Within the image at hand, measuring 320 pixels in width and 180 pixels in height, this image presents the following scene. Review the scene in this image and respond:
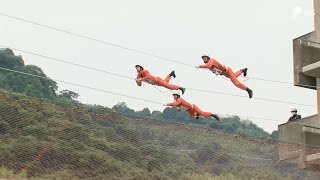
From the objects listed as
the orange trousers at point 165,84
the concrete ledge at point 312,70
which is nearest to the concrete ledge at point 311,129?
the concrete ledge at point 312,70

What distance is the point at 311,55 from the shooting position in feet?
80.4

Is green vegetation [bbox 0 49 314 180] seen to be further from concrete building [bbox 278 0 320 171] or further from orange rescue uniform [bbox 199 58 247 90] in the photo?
orange rescue uniform [bbox 199 58 247 90]

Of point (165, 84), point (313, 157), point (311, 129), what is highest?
point (165, 84)

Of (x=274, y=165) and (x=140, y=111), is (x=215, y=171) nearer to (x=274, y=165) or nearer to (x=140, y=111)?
(x=274, y=165)

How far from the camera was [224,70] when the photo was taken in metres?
22.4

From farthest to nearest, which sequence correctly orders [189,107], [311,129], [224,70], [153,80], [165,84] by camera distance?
[311,129] < [224,70] < [189,107] < [165,84] < [153,80]

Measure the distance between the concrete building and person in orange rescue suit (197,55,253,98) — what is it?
2.16 metres

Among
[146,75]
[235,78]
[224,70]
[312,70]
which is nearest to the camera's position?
[146,75]

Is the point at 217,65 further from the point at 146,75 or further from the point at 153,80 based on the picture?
the point at 146,75

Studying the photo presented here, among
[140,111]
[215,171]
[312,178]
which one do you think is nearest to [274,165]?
[312,178]

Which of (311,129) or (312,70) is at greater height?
(312,70)

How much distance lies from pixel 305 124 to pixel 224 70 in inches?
137

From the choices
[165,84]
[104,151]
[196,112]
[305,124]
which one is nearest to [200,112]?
Answer: [196,112]

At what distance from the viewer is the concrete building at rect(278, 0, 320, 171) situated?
23.2 m
